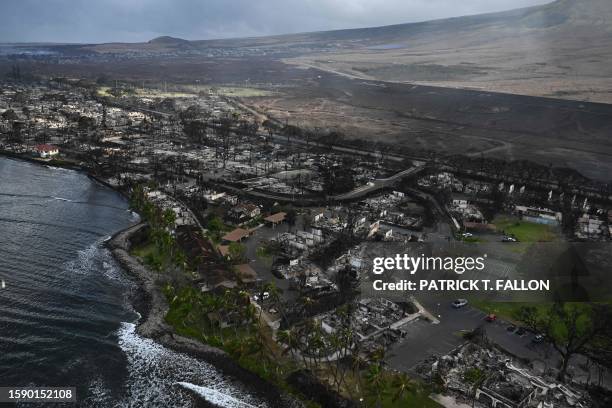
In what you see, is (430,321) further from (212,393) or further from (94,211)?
(94,211)

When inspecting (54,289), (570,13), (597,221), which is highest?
(570,13)

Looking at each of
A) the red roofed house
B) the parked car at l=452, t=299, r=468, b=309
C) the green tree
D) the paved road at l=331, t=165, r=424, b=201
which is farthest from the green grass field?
the red roofed house

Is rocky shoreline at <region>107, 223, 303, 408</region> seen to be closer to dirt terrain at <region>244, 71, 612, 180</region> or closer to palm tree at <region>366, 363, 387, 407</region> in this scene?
palm tree at <region>366, 363, 387, 407</region>

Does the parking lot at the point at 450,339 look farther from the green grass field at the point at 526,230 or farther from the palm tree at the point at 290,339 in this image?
the green grass field at the point at 526,230

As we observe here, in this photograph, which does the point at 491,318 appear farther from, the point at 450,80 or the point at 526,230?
the point at 450,80

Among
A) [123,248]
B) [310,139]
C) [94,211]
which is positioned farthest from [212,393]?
[310,139]

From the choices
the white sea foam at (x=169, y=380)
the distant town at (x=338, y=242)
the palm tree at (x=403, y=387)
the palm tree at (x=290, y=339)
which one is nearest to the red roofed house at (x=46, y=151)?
the distant town at (x=338, y=242)
